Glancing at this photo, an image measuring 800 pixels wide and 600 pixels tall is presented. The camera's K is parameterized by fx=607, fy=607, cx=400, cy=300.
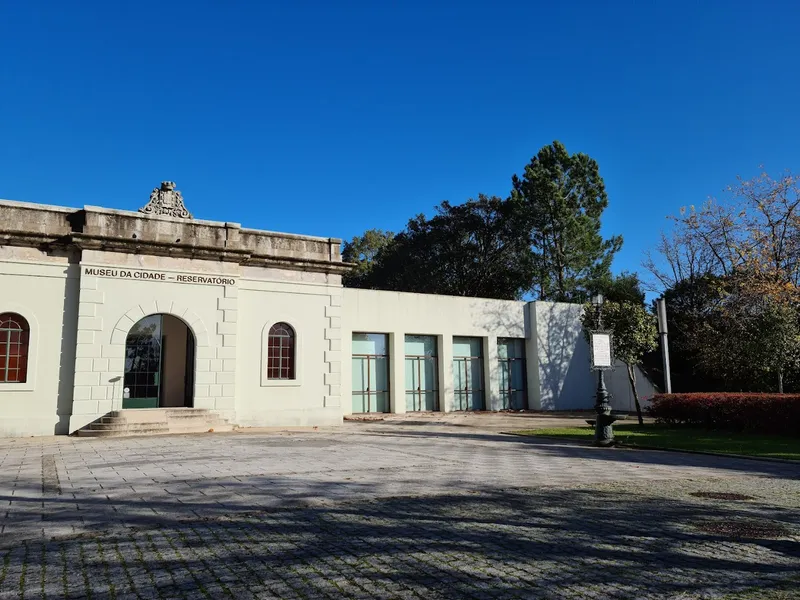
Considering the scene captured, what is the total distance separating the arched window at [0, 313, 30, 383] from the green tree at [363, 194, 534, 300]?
2935 cm

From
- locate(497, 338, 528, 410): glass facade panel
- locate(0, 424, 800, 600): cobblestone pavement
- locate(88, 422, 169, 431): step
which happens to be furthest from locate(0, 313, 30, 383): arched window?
locate(497, 338, 528, 410): glass facade panel

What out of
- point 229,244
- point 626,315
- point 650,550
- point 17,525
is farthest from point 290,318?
point 650,550

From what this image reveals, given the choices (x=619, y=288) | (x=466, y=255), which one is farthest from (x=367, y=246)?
(x=619, y=288)

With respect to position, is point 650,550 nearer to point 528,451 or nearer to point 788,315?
point 528,451

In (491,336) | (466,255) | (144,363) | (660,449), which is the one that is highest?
(466,255)

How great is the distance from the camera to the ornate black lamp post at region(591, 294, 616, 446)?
45.3 ft

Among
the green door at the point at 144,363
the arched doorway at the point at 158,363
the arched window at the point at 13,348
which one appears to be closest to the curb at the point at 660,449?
the arched doorway at the point at 158,363

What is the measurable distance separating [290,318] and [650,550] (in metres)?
15.2

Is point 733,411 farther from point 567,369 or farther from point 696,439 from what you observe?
point 567,369

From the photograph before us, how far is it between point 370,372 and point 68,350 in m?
11.3

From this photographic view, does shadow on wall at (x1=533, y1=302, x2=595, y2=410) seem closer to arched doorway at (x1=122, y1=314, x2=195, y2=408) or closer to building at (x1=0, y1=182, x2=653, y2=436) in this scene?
building at (x1=0, y1=182, x2=653, y2=436)

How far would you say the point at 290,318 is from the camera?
1898 centimetres

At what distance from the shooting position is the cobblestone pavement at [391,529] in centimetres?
396

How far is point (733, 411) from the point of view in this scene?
17.5 meters
